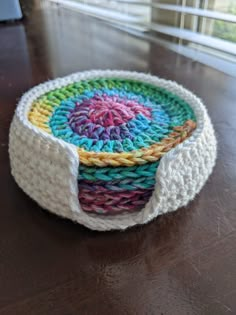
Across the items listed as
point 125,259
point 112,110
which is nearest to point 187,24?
point 112,110

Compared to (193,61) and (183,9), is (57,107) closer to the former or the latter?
(193,61)

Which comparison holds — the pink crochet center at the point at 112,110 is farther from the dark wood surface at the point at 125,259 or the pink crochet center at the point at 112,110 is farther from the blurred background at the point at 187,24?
the blurred background at the point at 187,24

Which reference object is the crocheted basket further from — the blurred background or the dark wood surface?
the blurred background

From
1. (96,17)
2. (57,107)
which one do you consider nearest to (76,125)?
(57,107)

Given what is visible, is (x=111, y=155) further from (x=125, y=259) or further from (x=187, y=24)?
(x=187, y=24)

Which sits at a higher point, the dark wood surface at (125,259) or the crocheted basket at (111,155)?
the crocheted basket at (111,155)

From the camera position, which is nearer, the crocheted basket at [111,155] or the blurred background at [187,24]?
the crocheted basket at [111,155]

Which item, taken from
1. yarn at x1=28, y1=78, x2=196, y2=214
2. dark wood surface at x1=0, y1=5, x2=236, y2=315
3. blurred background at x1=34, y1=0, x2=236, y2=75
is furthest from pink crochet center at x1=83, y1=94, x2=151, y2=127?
blurred background at x1=34, y1=0, x2=236, y2=75

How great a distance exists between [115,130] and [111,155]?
0.22 feet

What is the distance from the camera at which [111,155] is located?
379mm

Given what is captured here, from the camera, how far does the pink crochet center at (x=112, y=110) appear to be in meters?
0.45

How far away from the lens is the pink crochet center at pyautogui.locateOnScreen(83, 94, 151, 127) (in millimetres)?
451

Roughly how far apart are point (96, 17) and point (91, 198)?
1.24 m

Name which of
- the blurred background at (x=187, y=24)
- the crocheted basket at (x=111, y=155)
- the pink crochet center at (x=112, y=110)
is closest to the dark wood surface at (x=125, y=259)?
the crocheted basket at (x=111, y=155)
